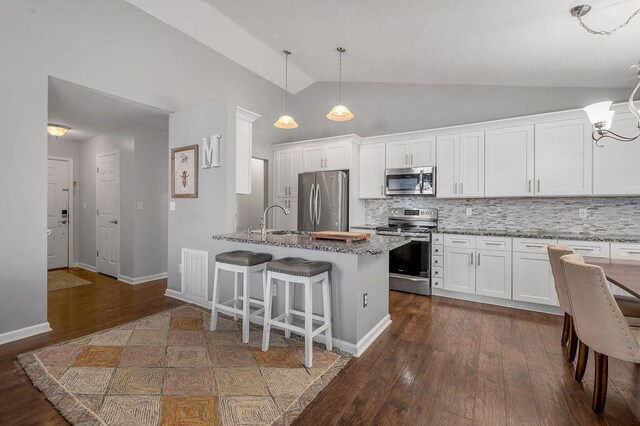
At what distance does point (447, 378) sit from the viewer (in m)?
2.09

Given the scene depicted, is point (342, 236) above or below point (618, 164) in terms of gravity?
below

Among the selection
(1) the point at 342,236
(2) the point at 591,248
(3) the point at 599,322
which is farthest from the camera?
(2) the point at 591,248

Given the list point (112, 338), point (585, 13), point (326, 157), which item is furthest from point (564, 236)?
point (112, 338)

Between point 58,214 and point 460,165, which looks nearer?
point 460,165

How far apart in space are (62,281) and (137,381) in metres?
3.66

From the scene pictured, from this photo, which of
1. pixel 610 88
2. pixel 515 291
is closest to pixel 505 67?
pixel 610 88

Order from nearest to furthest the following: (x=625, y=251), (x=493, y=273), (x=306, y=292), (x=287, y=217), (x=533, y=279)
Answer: (x=306, y=292) < (x=625, y=251) < (x=533, y=279) < (x=493, y=273) < (x=287, y=217)

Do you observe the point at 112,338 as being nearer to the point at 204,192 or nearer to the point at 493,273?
the point at 204,192

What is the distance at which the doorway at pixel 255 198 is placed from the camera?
512 centimetres

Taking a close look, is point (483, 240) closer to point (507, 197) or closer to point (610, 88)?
point (507, 197)

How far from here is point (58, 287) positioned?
4.19m

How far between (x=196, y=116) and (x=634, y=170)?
16.3ft

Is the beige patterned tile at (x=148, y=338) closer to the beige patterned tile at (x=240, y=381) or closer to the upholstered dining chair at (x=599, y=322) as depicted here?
the beige patterned tile at (x=240, y=381)

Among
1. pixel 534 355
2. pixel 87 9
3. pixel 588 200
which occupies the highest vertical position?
pixel 87 9
